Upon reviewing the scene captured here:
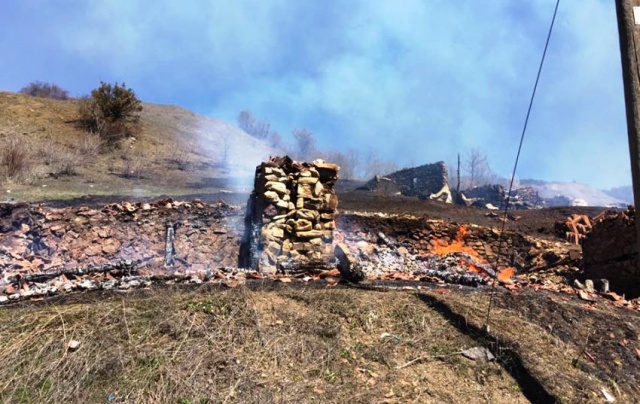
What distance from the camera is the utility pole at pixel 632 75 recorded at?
3053 mm

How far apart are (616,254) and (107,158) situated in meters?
21.0

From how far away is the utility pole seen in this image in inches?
120

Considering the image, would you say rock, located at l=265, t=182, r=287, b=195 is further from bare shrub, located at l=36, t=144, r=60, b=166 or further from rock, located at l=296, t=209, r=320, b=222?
bare shrub, located at l=36, t=144, r=60, b=166

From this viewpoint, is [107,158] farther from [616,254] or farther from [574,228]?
[616,254]

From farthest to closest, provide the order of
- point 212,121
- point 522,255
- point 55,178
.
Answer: point 212,121, point 55,178, point 522,255

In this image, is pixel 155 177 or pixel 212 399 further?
pixel 155 177

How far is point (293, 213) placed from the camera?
29.3 ft

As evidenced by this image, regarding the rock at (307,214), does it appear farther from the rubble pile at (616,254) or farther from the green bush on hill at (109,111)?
the green bush on hill at (109,111)

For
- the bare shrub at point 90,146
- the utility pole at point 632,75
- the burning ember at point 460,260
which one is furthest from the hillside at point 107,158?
the utility pole at point 632,75

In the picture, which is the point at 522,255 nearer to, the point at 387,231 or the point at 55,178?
the point at 387,231

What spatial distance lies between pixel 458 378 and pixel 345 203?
40.6 ft

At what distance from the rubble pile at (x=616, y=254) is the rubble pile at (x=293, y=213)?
6.03 metres

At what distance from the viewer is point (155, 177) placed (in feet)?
64.4

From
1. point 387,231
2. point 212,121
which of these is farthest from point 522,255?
point 212,121
